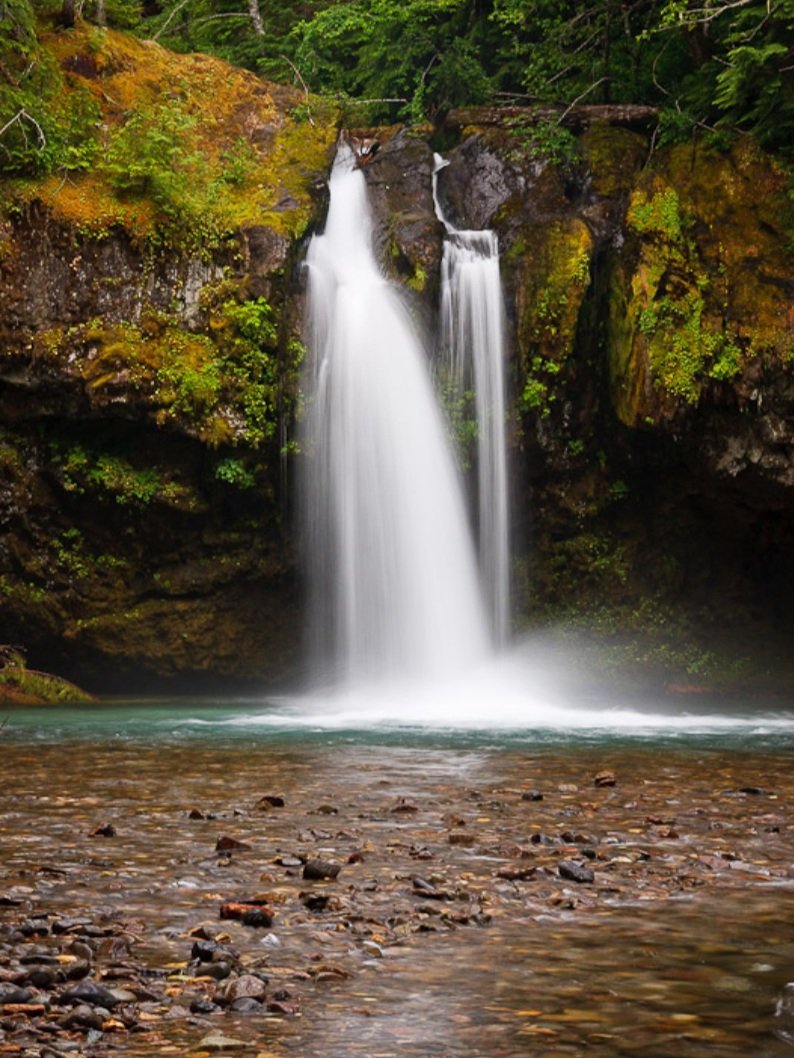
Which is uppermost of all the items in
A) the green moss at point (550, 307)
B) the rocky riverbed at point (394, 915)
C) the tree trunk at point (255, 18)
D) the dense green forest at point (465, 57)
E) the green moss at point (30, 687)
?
the tree trunk at point (255, 18)

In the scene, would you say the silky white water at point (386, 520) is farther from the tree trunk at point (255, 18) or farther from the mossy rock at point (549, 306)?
the tree trunk at point (255, 18)

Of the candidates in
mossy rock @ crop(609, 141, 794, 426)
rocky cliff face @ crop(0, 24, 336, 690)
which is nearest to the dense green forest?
mossy rock @ crop(609, 141, 794, 426)

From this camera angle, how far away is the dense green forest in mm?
16203

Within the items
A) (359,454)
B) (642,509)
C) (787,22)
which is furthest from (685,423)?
(787,22)

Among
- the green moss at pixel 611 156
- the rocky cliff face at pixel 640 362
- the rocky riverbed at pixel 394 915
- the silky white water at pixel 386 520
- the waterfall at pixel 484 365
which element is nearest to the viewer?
the rocky riverbed at pixel 394 915

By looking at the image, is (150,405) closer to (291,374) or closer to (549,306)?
(291,374)

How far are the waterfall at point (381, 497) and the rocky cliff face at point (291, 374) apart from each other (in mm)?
476

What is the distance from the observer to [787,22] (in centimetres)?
1592

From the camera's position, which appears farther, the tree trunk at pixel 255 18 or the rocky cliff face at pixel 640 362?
the tree trunk at pixel 255 18

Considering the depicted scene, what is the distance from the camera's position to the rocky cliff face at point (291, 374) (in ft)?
52.0

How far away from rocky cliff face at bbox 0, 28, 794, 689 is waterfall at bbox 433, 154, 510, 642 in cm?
24

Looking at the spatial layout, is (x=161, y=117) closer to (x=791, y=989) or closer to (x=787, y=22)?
(x=787, y=22)

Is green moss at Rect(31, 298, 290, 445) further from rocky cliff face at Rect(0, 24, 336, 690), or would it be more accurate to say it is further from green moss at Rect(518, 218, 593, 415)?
green moss at Rect(518, 218, 593, 415)

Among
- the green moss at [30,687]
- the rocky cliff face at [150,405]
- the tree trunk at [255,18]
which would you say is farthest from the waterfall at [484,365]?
the tree trunk at [255,18]
